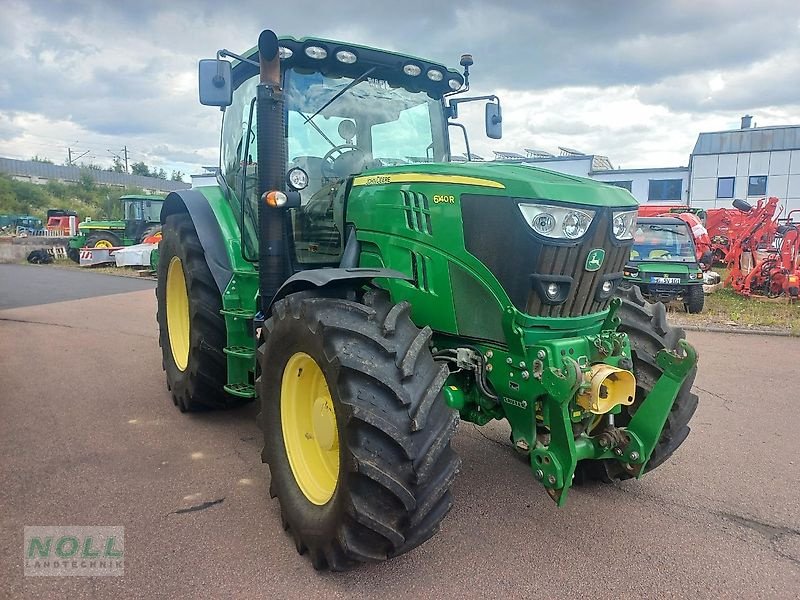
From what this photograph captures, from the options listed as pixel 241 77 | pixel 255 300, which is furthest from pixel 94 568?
pixel 241 77

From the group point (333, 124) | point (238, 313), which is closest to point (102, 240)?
point (238, 313)

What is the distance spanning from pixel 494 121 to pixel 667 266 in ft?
25.1

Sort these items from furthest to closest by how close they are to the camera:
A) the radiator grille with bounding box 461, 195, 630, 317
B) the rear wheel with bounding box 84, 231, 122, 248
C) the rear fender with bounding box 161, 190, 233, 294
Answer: the rear wheel with bounding box 84, 231, 122, 248, the rear fender with bounding box 161, 190, 233, 294, the radiator grille with bounding box 461, 195, 630, 317

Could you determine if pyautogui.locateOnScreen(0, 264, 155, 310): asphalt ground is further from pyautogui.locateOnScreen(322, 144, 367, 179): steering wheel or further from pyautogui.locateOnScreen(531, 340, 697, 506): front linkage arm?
pyautogui.locateOnScreen(531, 340, 697, 506): front linkage arm

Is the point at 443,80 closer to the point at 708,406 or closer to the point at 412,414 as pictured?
the point at 412,414

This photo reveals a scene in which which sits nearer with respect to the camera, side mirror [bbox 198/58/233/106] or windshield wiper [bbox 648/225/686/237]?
side mirror [bbox 198/58/233/106]

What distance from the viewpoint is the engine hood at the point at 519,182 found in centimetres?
282

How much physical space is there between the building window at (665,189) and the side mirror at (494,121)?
3154 cm

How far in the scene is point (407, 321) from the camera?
282cm

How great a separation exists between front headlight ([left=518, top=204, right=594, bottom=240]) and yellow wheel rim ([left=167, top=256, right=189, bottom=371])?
3401 mm

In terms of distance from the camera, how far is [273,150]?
369 cm

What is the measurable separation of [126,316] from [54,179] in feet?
160

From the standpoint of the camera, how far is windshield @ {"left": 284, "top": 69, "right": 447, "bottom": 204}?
4016mm

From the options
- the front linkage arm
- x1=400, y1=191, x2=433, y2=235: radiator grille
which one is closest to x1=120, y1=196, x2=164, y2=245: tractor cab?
x1=400, y1=191, x2=433, y2=235: radiator grille
